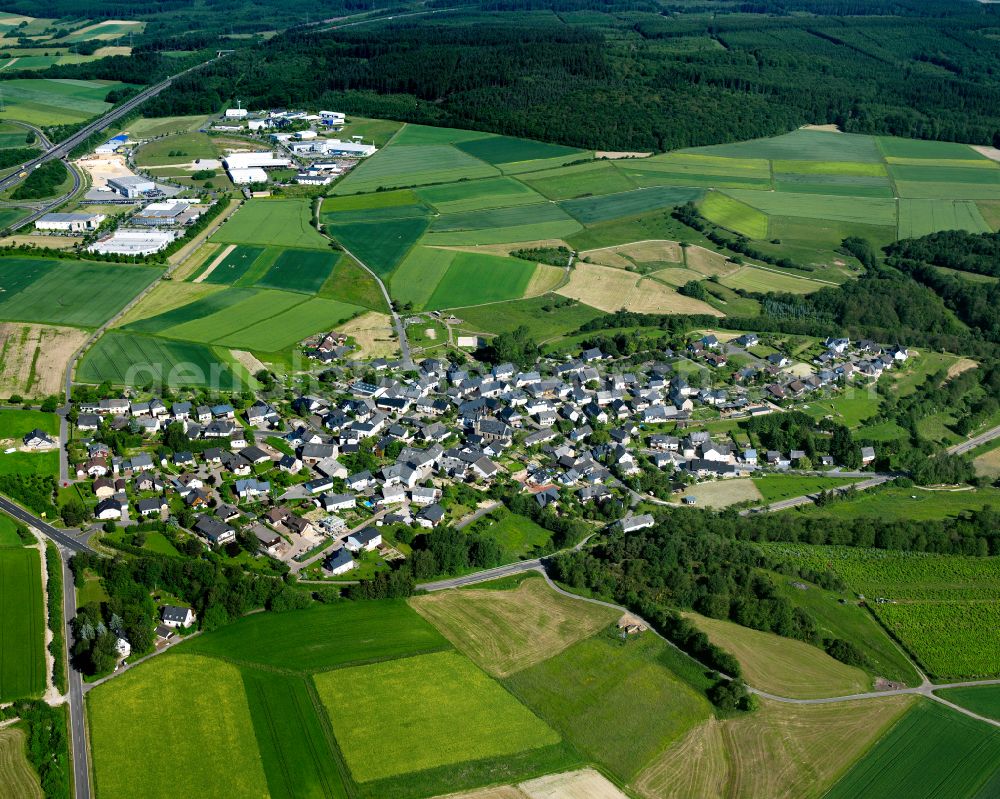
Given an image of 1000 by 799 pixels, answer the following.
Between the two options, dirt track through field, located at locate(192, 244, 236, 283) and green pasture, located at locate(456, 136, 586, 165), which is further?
green pasture, located at locate(456, 136, 586, 165)

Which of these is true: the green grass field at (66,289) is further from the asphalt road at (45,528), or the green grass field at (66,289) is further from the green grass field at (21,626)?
the green grass field at (21,626)

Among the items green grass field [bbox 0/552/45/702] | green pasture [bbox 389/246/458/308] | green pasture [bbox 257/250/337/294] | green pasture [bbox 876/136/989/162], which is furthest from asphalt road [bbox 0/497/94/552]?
green pasture [bbox 876/136/989/162]

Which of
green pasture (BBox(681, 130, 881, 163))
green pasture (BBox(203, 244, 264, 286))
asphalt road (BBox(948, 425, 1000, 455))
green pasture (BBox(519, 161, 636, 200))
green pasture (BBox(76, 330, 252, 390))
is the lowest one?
asphalt road (BBox(948, 425, 1000, 455))

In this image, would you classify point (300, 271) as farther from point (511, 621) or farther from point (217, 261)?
point (511, 621)

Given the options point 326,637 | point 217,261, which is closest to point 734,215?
point 217,261

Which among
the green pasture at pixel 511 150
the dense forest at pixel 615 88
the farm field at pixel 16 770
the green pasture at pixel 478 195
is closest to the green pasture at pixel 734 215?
the green pasture at pixel 478 195

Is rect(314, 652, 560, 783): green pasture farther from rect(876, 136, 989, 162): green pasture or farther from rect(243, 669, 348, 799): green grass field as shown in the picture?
rect(876, 136, 989, 162): green pasture

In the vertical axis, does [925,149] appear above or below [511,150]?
above
